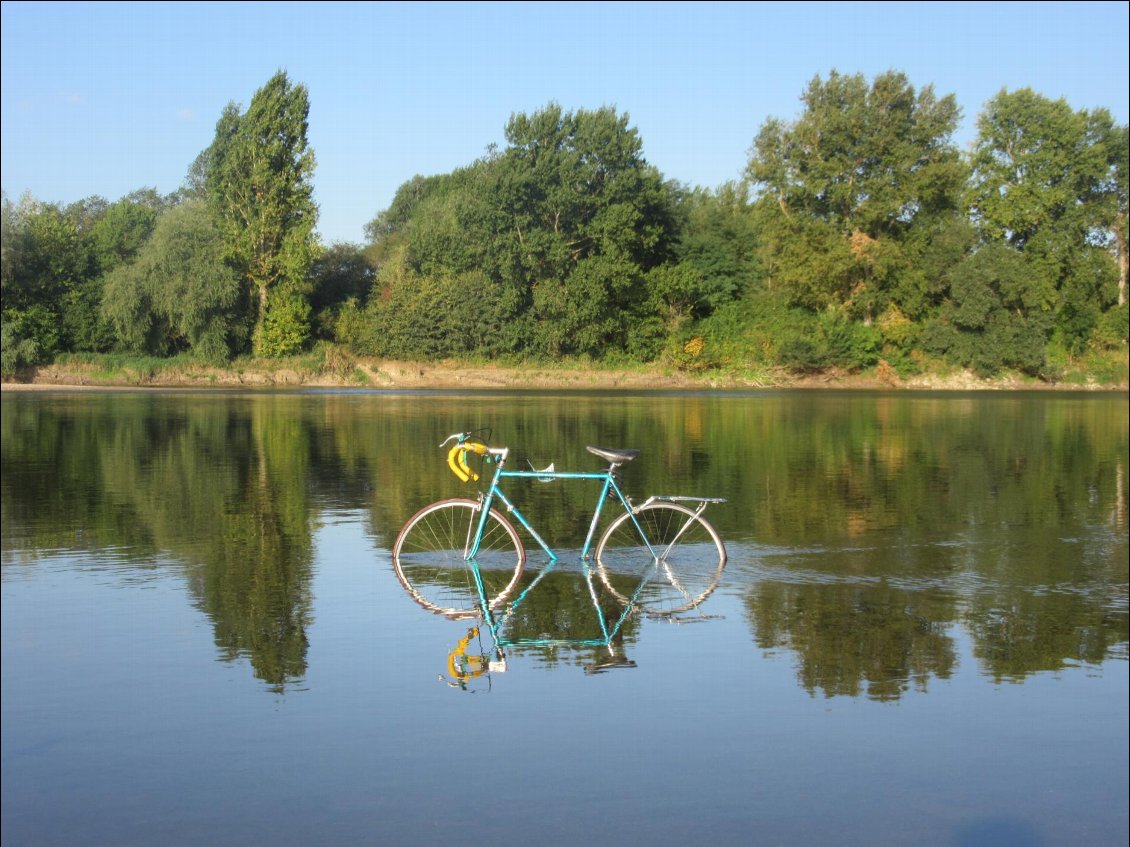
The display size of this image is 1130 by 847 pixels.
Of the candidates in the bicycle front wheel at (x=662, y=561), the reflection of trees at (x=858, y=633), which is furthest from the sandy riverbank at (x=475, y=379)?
the reflection of trees at (x=858, y=633)

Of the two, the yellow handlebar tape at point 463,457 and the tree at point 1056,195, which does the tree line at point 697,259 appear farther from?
the yellow handlebar tape at point 463,457

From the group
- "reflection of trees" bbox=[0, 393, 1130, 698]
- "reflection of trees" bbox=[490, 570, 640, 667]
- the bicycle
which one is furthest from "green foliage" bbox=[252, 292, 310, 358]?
"reflection of trees" bbox=[490, 570, 640, 667]

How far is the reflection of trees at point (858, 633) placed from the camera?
7336 mm

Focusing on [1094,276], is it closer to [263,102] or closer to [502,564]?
[263,102]

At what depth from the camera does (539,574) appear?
432 inches

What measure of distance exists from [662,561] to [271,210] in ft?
201

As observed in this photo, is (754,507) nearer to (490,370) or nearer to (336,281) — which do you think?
(490,370)

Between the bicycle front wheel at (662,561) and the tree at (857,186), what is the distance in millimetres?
55848

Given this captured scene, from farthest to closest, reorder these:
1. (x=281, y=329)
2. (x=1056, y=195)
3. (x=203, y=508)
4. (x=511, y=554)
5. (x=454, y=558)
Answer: (x=281, y=329) < (x=1056, y=195) < (x=203, y=508) < (x=511, y=554) < (x=454, y=558)

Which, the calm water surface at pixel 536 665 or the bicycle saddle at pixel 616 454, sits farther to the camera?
the bicycle saddle at pixel 616 454

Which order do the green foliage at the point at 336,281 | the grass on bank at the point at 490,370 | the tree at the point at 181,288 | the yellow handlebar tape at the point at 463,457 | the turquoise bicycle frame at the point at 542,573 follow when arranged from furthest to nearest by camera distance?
the green foliage at the point at 336,281 < the grass on bank at the point at 490,370 < the tree at the point at 181,288 < the yellow handlebar tape at the point at 463,457 < the turquoise bicycle frame at the point at 542,573

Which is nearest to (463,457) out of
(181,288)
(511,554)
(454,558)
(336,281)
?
(454,558)

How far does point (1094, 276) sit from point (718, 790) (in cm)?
6868

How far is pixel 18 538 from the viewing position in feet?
41.9
